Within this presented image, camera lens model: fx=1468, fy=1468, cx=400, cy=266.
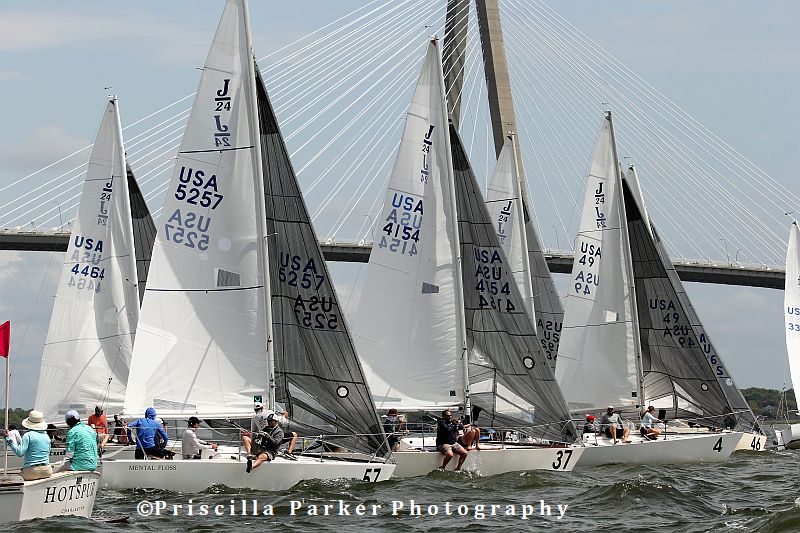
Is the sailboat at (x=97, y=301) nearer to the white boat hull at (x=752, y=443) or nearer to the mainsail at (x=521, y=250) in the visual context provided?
the mainsail at (x=521, y=250)

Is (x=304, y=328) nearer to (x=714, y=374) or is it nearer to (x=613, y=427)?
(x=613, y=427)

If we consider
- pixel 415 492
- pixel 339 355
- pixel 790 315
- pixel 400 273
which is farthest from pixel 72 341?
pixel 790 315

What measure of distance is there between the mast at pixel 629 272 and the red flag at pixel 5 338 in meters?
11.4

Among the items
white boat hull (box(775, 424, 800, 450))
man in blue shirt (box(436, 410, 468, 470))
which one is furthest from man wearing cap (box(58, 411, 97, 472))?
white boat hull (box(775, 424, 800, 450))

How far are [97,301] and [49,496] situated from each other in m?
9.58

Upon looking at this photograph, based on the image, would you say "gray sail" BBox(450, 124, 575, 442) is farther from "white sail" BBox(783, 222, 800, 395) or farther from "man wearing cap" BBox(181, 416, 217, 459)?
"white sail" BBox(783, 222, 800, 395)

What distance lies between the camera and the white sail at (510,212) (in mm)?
24188

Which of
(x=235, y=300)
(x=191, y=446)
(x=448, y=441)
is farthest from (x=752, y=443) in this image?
(x=191, y=446)

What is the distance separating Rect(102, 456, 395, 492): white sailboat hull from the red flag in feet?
6.89

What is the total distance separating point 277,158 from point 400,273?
2853mm

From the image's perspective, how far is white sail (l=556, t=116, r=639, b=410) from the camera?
21.7 meters

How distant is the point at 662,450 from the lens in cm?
1905

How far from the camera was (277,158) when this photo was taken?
16.1 meters

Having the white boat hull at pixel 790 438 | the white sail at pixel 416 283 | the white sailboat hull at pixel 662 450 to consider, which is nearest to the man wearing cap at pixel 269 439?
the white sail at pixel 416 283
